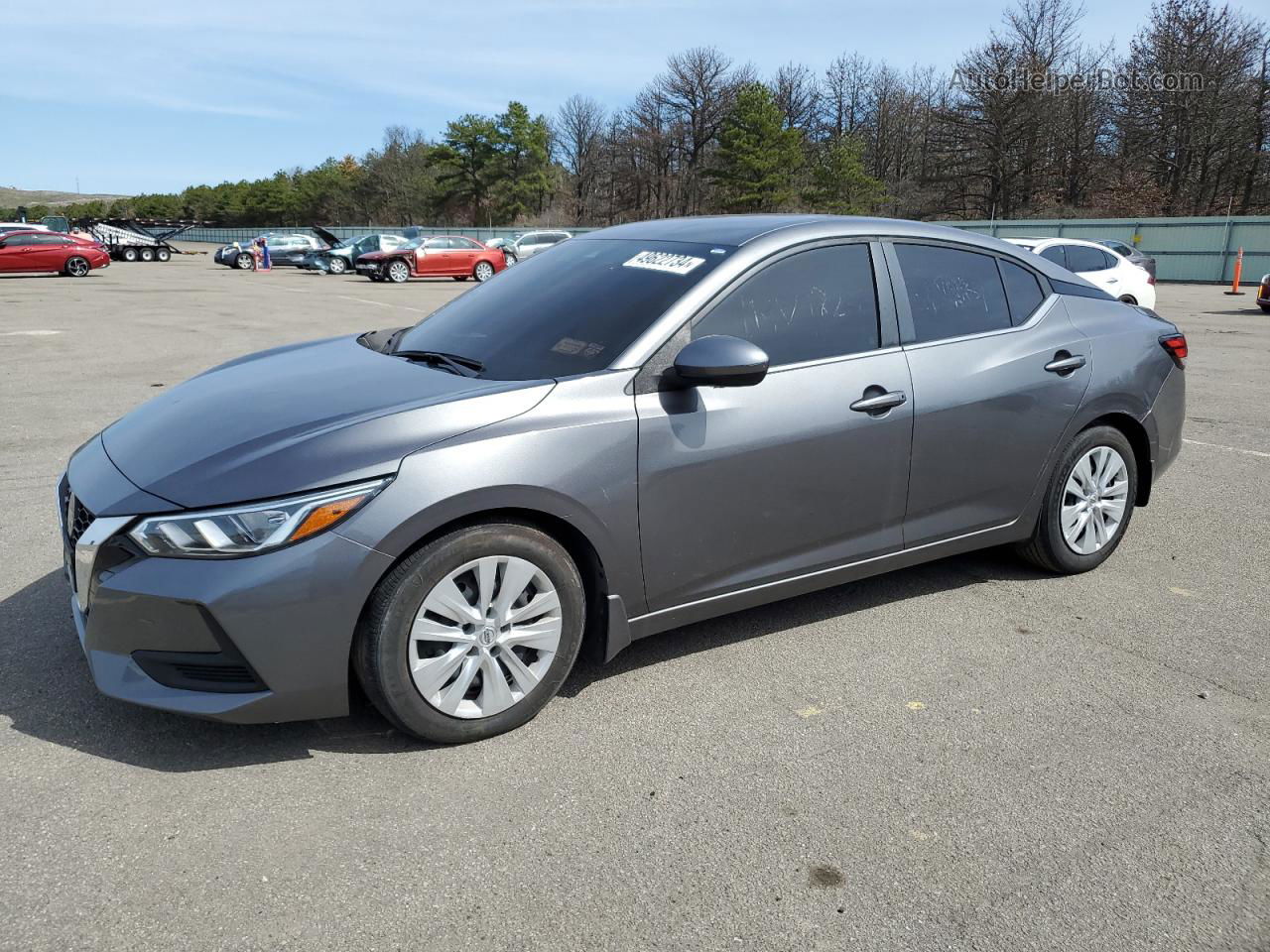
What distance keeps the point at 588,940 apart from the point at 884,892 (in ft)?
2.47

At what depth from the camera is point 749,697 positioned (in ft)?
11.8

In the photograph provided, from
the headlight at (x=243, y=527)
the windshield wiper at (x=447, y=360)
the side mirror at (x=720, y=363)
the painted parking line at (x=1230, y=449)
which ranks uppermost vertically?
the side mirror at (x=720, y=363)

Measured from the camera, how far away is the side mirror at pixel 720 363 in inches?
132

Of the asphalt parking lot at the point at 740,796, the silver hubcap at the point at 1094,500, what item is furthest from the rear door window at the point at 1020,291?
the asphalt parking lot at the point at 740,796

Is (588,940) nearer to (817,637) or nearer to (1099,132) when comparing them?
(817,637)

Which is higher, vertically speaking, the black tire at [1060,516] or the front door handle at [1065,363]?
the front door handle at [1065,363]

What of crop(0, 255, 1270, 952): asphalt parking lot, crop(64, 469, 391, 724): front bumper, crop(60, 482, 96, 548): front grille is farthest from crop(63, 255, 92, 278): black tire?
crop(64, 469, 391, 724): front bumper

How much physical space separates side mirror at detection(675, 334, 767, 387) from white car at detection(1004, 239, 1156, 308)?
492 inches

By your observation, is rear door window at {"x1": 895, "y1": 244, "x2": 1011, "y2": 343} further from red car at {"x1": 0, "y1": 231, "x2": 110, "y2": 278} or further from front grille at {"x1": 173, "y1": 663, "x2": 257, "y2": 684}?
red car at {"x1": 0, "y1": 231, "x2": 110, "y2": 278}

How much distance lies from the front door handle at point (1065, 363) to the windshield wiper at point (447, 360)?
248 cm

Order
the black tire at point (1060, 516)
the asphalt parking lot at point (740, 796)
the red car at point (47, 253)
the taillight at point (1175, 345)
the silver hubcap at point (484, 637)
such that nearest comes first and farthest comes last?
the asphalt parking lot at point (740, 796), the silver hubcap at point (484, 637), the black tire at point (1060, 516), the taillight at point (1175, 345), the red car at point (47, 253)

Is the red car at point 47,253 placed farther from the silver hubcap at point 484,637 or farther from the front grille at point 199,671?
the silver hubcap at point 484,637

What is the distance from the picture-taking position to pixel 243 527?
287cm

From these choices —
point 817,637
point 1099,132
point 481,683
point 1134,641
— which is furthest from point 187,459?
point 1099,132
